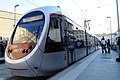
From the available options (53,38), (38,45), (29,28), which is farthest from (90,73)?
(29,28)

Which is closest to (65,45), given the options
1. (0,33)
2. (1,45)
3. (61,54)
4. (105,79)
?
(61,54)

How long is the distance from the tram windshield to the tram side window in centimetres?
48

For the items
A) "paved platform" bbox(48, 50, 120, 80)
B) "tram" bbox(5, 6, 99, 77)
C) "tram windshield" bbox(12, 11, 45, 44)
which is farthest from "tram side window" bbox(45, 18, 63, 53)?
"paved platform" bbox(48, 50, 120, 80)

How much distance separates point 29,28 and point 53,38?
47.1 inches

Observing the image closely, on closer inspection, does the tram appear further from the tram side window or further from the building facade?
the building facade

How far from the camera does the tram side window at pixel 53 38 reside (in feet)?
31.0

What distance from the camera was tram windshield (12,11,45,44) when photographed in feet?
30.9

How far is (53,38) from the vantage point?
9.88 m

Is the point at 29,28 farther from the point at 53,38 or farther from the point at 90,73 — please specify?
the point at 90,73

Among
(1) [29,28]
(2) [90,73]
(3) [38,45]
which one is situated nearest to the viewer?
(3) [38,45]

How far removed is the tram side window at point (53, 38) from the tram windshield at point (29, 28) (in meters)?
0.48

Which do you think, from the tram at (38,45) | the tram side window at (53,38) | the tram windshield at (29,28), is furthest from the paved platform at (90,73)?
the tram windshield at (29,28)

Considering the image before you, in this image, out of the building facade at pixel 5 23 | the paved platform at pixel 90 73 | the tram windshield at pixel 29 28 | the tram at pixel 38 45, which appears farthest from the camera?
the building facade at pixel 5 23

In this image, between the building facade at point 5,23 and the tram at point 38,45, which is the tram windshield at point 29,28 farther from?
the building facade at point 5,23
